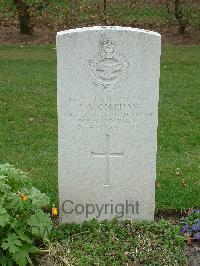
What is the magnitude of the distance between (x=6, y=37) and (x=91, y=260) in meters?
11.0

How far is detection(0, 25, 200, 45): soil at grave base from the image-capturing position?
14.6 m

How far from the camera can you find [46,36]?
1512 cm

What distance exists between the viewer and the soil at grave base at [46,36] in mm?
14570

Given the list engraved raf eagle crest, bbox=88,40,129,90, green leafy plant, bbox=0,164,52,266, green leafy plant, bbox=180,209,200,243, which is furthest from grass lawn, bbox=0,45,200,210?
engraved raf eagle crest, bbox=88,40,129,90

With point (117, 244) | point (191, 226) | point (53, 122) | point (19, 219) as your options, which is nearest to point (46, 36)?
point (53, 122)

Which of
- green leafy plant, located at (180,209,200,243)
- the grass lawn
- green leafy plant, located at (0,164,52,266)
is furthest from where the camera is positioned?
the grass lawn

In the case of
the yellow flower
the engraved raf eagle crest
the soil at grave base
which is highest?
the engraved raf eagle crest

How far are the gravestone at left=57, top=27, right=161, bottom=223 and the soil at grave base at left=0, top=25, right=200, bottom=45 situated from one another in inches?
374

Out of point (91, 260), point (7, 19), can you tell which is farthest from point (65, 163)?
point (7, 19)

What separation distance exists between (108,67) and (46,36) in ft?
34.1

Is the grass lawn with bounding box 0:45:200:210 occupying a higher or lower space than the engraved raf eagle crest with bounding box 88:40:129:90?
lower

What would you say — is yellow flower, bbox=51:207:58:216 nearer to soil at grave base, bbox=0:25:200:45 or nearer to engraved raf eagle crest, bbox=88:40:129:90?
engraved raf eagle crest, bbox=88:40:129:90

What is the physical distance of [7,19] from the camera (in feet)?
52.8

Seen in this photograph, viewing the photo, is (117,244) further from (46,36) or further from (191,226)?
(46,36)
